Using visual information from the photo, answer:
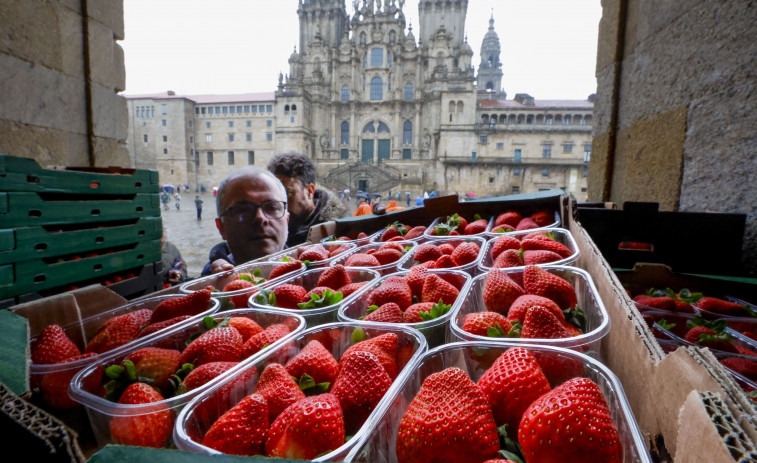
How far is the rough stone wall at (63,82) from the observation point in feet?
7.68

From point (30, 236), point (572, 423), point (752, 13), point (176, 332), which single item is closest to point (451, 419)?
point (572, 423)

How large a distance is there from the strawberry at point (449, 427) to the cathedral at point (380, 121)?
107ft

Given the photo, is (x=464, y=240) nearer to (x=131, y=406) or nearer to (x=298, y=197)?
(x=131, y=406)

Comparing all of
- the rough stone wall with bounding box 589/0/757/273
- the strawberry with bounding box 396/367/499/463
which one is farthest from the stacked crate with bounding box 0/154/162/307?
the rough stone wall with bounding box 589/0/757/273

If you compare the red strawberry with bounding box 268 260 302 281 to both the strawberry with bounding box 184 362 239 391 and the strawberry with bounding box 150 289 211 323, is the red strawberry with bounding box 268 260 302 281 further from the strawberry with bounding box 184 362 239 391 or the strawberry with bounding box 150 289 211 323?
the strawberry with bounding box 184 362 239 391

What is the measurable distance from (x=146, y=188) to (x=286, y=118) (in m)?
37.6

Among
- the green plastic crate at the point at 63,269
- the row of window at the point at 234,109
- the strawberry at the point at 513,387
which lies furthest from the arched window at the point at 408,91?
the strawberry at the point at 513,387

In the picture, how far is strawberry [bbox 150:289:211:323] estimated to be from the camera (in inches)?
49.1

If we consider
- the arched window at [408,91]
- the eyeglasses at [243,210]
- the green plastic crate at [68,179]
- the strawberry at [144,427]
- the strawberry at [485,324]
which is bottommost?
the strawberry at [144,427]

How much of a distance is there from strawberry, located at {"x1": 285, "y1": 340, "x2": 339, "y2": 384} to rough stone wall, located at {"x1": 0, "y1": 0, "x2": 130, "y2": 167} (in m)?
2.73

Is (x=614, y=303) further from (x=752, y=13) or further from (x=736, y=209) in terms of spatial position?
(x=752, y=13)

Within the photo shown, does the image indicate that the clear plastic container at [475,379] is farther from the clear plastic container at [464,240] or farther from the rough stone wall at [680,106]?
the rough stone wall at [680,106]

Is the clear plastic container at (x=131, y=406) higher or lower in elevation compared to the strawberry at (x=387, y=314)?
lower

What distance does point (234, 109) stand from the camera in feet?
137
